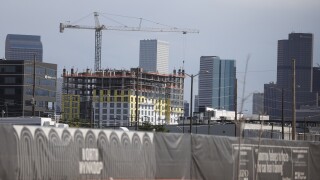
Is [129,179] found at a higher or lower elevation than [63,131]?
lower

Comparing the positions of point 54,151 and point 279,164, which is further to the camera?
point 279,164

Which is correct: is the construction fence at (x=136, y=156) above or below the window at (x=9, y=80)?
below

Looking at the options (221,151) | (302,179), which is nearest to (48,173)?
(221,151)

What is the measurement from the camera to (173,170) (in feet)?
76.6

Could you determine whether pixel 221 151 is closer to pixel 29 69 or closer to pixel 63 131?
pixel 63 131

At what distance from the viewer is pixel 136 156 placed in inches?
861

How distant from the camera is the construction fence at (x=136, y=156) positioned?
18.0 meters

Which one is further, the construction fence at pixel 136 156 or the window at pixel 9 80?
the window at pixel 9 80

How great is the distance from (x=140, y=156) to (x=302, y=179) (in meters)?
10.6

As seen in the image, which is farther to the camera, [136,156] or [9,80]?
[9,80]

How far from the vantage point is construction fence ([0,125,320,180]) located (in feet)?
59.1

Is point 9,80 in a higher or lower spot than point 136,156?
higher

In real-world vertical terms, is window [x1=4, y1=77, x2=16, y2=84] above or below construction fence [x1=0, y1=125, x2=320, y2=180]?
above

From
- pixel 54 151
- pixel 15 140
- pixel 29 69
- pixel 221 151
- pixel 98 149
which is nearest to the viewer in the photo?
pixel 15 140
